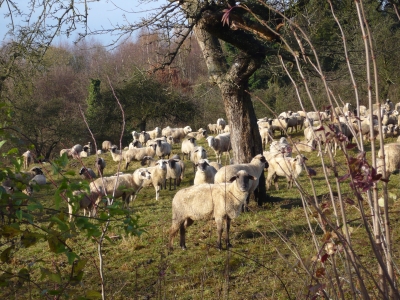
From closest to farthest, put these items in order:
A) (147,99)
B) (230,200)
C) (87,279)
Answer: (87,279), (230,200), (147,99)

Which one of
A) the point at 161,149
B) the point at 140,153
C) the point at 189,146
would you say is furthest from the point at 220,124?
the point at 140,153

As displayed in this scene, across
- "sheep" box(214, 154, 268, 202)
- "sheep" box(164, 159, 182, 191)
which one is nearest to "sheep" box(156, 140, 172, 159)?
"sheep" box(164, 159, 182, 191)

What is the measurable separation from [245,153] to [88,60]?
5915 cm

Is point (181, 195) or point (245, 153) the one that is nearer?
point (181, 195)

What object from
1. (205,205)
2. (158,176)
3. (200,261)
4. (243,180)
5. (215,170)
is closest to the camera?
(200,261)

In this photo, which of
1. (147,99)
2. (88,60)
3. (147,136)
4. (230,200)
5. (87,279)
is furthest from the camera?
(88,60)

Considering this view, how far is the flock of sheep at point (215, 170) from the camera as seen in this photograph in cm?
225

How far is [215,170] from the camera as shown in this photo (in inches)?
586

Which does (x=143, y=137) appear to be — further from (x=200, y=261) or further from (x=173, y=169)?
(x=200, y=261)

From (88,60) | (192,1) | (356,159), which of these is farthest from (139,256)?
(88,60)

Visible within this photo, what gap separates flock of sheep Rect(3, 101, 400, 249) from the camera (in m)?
2.25

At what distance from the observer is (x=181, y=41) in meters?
9.32

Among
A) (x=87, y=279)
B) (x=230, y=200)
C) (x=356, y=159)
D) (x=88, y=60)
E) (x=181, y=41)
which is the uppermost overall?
(x=88, y=60)

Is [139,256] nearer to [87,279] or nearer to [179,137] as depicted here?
[87,279]
